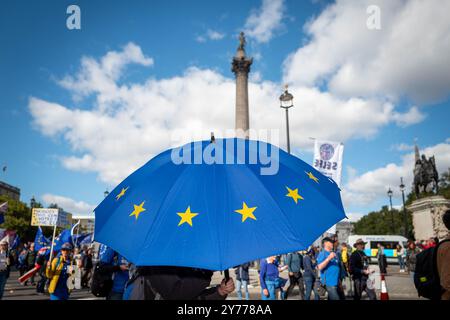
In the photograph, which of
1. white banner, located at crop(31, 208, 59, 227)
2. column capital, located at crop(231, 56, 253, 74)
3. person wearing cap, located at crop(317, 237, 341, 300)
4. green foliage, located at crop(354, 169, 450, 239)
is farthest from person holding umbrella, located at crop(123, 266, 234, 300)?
green foliage, located at crop(354, 169, 450, 239)

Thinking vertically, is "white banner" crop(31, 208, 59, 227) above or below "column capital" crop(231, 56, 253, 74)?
below

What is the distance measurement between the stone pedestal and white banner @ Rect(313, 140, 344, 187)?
15.0 meters

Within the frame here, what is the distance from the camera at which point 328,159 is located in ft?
46.2

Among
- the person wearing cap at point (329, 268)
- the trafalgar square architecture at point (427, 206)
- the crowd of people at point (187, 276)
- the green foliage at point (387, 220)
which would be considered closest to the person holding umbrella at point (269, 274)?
the crowd of people at point (187, 276)

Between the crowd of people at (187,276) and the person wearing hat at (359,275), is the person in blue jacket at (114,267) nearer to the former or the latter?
the crowd of people at (187,276)

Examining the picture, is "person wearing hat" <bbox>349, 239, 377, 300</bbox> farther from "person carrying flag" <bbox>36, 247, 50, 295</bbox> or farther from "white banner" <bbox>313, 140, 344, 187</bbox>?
"person carrying flag" <bbox>36, 247, 50, 295</bbox>

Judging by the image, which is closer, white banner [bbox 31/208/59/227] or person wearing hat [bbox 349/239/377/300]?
person wearing hat [bbox 349/239/377/300]

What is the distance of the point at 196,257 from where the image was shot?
216 centimetres

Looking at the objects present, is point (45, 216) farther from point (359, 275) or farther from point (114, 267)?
point (359, 275)

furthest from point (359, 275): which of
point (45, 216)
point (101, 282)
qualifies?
point (45, 216)

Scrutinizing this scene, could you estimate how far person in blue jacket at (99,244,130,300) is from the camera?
545cm

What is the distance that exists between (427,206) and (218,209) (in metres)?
28.8

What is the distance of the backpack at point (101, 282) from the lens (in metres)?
5.32
